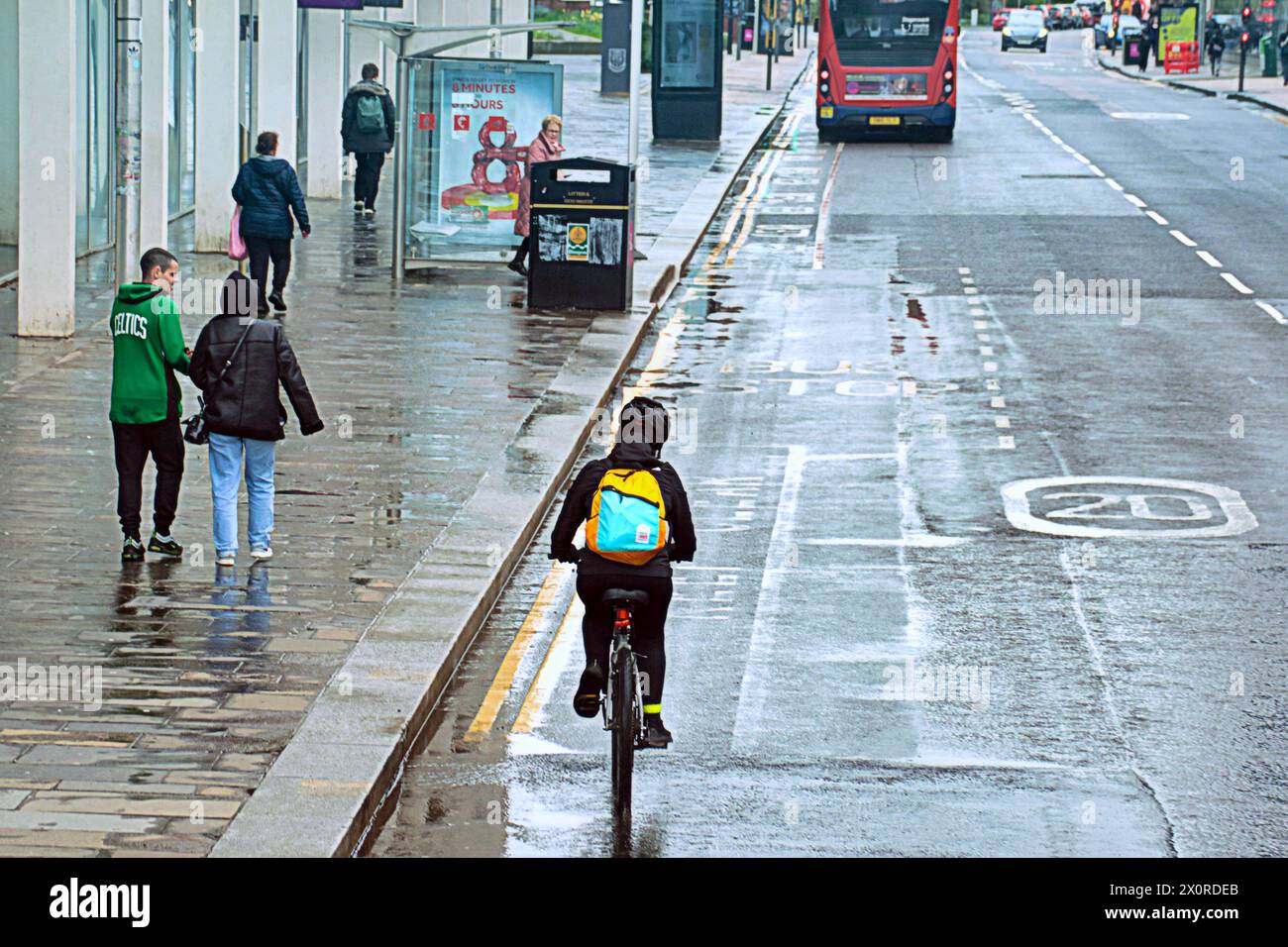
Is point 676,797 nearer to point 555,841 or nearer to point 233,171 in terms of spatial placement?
point 555,841

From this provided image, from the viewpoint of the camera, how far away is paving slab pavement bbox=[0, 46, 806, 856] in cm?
772

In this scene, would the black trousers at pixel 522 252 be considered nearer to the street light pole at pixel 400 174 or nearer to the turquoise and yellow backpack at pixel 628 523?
the street light pole at pixel 400 174

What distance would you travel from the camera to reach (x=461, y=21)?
128ft

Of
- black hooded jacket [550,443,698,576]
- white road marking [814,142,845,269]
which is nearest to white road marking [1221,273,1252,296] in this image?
white road marking [814,142,845,269]

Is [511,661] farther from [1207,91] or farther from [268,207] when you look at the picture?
[1207,91]

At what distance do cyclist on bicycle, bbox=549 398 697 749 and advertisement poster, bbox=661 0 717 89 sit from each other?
33.6m

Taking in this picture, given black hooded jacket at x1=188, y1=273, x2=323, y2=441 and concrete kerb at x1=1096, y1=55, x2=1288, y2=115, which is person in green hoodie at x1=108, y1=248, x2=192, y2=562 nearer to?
black hooded jacket at x1=188, y1=273, x2=323, y2=441

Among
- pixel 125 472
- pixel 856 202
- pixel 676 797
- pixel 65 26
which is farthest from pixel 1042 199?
pixel 676 797

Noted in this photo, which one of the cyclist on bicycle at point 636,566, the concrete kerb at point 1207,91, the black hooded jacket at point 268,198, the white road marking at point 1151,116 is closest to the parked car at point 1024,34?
the concrete kerb at point 1207,91

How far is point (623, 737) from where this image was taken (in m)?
7.90

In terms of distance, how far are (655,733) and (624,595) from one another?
0.58 metres
